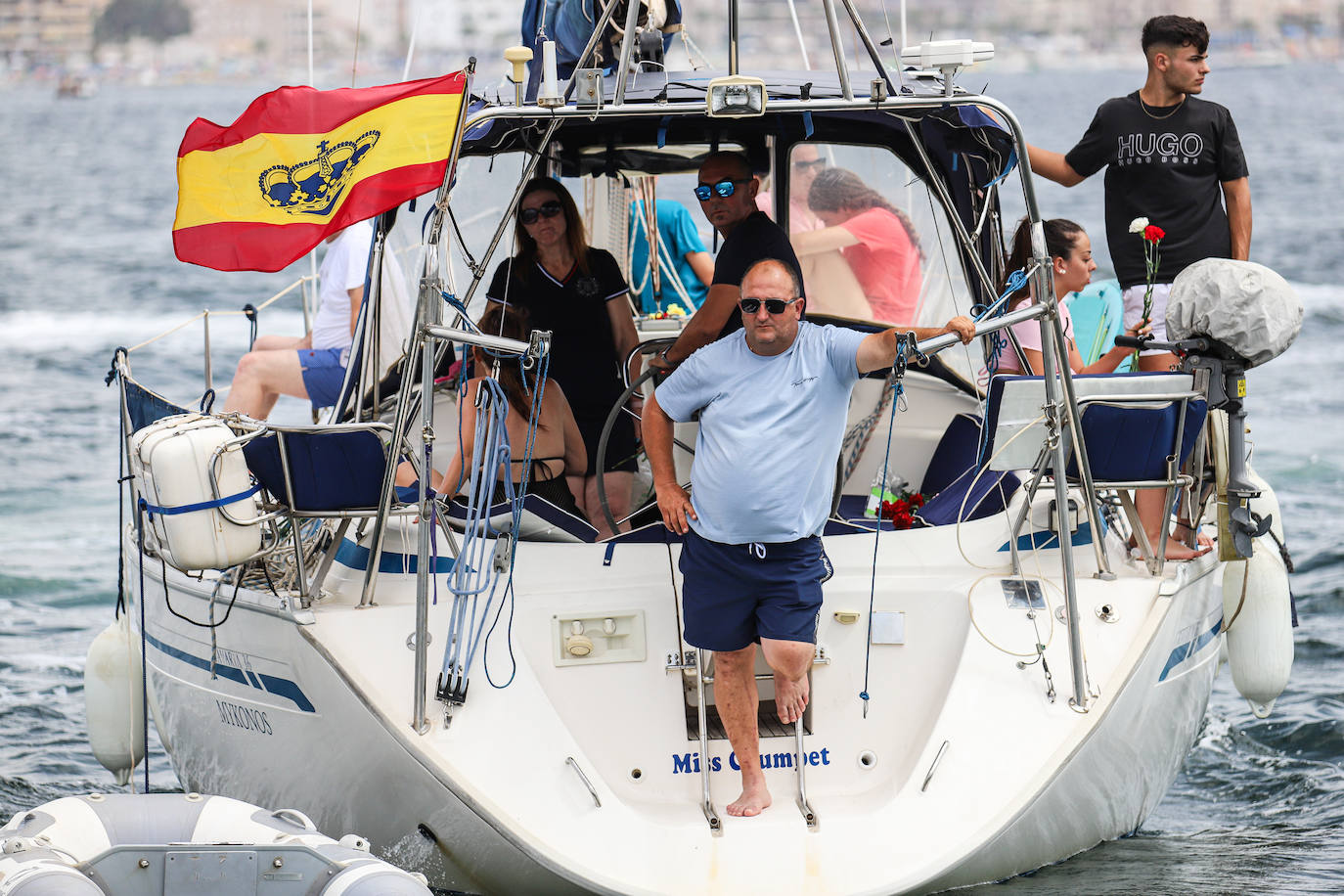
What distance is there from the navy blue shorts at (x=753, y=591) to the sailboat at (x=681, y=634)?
330 millimetres

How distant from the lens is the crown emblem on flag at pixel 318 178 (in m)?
4.61

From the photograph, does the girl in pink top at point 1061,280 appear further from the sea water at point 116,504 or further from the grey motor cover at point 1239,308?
the sea water at point 116,504

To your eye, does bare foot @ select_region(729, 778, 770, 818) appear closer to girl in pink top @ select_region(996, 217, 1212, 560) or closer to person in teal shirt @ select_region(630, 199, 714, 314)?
girl in pink top @ select_region(996, 217, 1212, 560)

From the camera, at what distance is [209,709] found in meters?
5.72

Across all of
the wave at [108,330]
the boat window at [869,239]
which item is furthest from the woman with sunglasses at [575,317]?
the wave at [108,330]

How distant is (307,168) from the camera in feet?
15.4

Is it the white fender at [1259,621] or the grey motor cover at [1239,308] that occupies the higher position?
the grey motor cover at [1239,308]

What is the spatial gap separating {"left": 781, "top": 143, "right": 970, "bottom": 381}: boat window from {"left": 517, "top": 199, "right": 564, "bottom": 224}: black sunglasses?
1.05 meters

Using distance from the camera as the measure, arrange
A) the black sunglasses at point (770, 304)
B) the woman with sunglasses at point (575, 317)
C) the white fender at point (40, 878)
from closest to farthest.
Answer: the white fender at point (40, 878) < the black sunglasses at point (770, 304) < the woman with sunglasses at point (575, 317)

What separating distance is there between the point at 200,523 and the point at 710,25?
291ft

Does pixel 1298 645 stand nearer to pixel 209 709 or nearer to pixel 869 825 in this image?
pixel 869 825

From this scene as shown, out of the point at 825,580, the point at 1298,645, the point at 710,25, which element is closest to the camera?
the point at 825,580

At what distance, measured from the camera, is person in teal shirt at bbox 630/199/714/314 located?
853cm

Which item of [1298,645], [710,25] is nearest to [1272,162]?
[1298,645]
